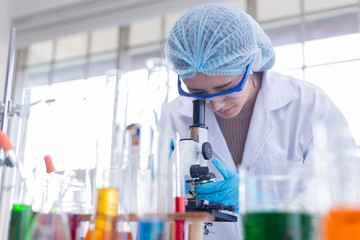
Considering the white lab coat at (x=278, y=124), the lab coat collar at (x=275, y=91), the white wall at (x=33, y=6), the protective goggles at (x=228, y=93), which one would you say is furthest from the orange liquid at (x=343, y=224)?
the white wall at (x=33, y=6)

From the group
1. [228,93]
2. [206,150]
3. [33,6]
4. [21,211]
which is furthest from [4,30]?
[21,211]

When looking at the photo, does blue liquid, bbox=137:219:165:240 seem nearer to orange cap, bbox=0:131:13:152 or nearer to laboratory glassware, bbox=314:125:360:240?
laboratory glassware, bbox=314:125:360:240

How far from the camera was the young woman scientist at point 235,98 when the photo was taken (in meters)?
1.68

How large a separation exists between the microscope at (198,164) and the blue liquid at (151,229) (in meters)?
0.38

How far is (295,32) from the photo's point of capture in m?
4.37

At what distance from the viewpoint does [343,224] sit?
0.58 meters

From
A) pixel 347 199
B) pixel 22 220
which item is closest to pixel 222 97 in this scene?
pixel 22 220

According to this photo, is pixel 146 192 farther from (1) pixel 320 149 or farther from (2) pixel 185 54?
(2) pixel 185 54

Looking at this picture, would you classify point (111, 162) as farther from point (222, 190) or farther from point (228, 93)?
point (228, 93)

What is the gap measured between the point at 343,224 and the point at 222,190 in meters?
0.91

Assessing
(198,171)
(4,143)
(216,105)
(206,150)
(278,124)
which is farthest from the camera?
(278,124)

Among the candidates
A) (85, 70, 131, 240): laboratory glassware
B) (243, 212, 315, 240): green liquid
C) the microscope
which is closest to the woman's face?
the microscope

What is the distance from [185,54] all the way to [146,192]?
90 centimetres

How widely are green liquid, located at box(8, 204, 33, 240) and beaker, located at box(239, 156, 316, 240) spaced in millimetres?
506
